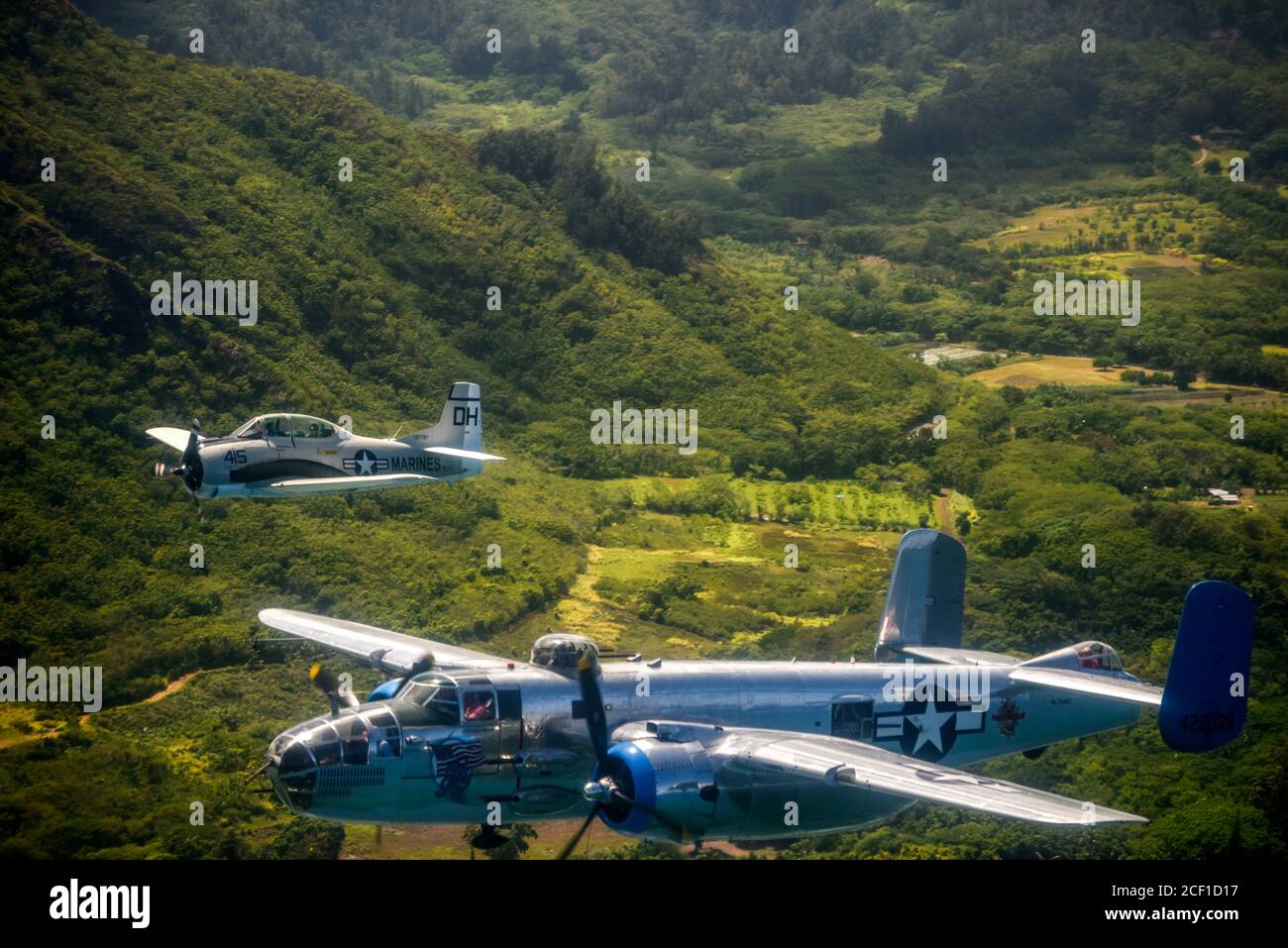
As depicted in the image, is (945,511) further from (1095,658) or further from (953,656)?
(1095,658)

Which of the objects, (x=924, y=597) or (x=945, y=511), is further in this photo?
(x=945, y=511)

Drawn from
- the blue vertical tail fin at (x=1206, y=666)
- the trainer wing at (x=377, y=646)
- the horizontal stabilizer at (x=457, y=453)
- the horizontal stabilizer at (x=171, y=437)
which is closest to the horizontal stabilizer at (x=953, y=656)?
the blue vertical tail fin at (x=1206, y=666)

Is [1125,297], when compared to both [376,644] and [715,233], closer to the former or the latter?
[715,233]

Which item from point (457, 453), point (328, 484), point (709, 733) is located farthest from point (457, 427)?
point (709, 733)

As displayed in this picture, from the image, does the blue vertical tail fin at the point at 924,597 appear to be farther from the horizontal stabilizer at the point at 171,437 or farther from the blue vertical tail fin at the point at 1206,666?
the horizontal stabilizer at the point at 171,437

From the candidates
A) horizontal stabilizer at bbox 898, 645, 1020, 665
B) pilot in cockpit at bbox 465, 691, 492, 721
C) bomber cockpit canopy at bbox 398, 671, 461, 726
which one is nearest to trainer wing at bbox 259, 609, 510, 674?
bomber cockpit canopy at bbox 398, 671, 461, 726

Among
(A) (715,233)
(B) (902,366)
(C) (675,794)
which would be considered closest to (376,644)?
(C) (675,794)

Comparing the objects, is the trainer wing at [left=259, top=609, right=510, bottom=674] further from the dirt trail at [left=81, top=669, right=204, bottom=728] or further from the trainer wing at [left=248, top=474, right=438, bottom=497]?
the dirt trail at [left=81, top=669, right=204, bottom=728]
